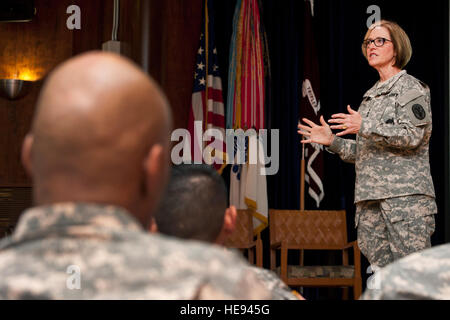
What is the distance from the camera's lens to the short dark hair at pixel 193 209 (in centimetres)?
163

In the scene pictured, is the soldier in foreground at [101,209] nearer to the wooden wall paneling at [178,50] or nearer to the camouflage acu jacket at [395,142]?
the camouflage acu jacket at [395,142]

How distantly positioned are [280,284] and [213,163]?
450 cm

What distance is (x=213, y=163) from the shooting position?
5.92 meters

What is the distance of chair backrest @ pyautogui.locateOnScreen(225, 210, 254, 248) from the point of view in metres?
5.45

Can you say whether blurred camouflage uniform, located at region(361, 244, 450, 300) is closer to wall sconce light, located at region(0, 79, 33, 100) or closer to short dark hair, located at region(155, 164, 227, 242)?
short dark hair, located at region(155, 164, 227, 242)

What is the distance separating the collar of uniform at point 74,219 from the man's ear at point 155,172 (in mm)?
66

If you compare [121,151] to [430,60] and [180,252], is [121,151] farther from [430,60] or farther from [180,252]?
[430,60]

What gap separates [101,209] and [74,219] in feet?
0.10

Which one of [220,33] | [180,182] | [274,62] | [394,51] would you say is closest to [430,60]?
[274,62]

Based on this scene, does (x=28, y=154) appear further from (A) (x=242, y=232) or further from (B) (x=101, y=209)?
(A) (x=242, y=232)

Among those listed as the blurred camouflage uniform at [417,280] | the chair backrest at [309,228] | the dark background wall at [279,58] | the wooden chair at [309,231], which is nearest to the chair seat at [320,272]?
the wooden chair at [309,231]

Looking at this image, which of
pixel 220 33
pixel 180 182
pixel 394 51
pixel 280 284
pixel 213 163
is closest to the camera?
pixel 280 284

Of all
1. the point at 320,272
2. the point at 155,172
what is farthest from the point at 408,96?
the point at 155,172

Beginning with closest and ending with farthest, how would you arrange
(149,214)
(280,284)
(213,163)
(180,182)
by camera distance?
(149,214), (280,284), (180,182), (213,163)
